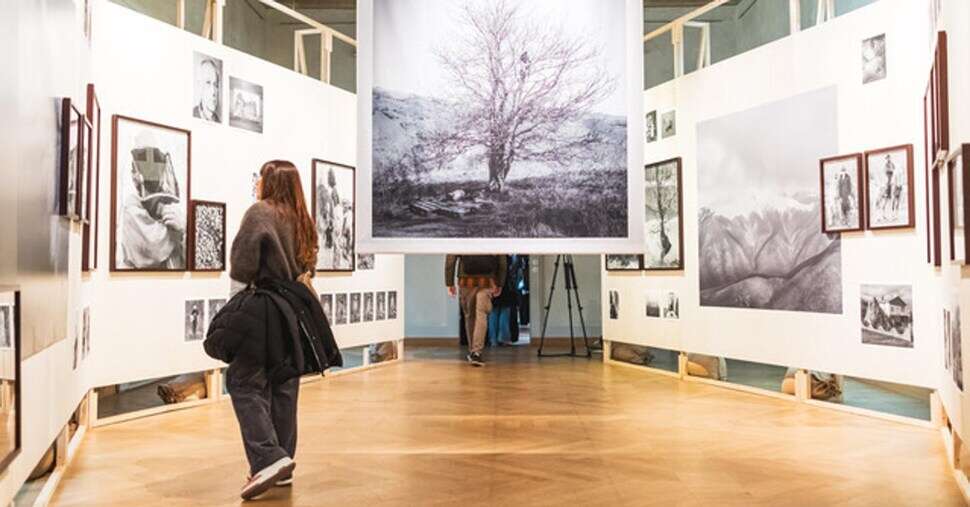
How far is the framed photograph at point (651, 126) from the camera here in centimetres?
1014

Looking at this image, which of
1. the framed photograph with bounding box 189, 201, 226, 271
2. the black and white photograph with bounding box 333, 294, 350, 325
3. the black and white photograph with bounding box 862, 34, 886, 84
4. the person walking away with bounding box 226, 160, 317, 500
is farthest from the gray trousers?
the black and white photograph with bounding box 862, 34, 886, 84

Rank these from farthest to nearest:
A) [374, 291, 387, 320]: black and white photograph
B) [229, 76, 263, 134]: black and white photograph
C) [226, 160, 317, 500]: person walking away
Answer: [374, 291, 387, 320]: black and white photograph < [229, 76, 263, 134]: black and white photograph < [226, 160, 317, 500]: person walking away

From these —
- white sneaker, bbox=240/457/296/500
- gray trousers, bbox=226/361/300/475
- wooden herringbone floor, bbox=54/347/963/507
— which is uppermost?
gray trousers, bbox=226/361/300/475

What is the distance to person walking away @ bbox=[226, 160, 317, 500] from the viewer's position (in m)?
4.47

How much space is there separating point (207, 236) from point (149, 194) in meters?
0.79

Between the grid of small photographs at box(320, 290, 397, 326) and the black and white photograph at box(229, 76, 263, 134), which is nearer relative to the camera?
the black and white photograph at box(229, 76, 263, 134)

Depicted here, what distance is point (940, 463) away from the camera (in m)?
5.25

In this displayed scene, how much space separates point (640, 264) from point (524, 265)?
4769 millimetres

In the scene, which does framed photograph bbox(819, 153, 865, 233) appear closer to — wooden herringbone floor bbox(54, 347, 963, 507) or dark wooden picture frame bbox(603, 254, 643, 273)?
wooden herringbone floor bbox(54, 347, 963, 507)

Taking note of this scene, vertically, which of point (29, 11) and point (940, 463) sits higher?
point (29, 11)

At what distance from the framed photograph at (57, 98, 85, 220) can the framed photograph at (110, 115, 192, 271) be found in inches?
64.0

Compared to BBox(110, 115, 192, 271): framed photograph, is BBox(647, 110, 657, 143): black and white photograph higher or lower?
higher

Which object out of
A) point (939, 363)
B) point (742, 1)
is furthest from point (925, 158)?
point (742, 1)

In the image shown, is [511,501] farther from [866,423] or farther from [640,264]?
[640,264]
